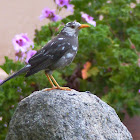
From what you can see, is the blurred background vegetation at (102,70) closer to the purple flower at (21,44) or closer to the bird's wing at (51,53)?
the purple flower at (21,44)

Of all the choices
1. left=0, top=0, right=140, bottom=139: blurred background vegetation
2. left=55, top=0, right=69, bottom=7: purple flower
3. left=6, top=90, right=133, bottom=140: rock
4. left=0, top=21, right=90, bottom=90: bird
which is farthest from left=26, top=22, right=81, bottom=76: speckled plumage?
left=55, top=0, right=69, bottom=7: purple flower

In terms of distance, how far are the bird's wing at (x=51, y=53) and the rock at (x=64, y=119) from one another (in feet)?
1.09

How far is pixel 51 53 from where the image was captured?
3750mm

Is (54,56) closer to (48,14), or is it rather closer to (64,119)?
(64,119)

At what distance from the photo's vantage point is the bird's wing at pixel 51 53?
12.3 feet

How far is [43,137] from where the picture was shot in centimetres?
364

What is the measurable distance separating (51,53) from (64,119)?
0.64 meters

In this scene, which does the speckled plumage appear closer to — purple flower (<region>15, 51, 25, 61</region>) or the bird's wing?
the bird's wing

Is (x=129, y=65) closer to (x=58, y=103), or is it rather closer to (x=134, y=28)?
(x=134, y=28)

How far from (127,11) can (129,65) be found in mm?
1282

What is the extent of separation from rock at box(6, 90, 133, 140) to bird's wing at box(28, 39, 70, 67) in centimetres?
33

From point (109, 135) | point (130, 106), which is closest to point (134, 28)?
point (130, 106)

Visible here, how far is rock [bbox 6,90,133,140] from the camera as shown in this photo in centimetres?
361

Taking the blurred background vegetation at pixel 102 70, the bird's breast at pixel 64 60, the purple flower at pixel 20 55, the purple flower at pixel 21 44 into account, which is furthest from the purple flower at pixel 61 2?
the bird's breast at pixel 64 60
